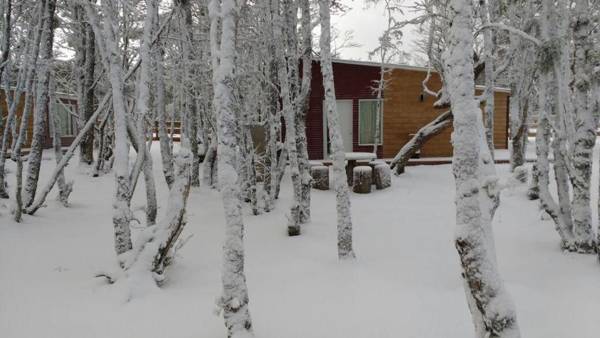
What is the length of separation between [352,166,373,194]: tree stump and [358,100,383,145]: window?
4778 mm

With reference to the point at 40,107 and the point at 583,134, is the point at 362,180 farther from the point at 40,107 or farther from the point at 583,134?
the point at 40,107

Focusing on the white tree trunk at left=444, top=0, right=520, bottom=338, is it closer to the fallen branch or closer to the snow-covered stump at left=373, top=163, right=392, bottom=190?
the snow-covered stump at left=373, top=163, right=392, bottom=190

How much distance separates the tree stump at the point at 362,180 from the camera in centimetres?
1123

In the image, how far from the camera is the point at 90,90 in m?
12.6

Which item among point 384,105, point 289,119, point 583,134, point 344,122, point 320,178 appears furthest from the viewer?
point 344,122

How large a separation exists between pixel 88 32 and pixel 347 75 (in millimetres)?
8606

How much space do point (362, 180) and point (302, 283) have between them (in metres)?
6.35

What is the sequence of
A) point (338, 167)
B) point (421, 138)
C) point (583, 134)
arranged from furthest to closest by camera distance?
point (421, 138)
point (338, 167)
point (583, 134)

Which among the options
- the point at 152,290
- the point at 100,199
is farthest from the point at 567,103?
the point at 100,199

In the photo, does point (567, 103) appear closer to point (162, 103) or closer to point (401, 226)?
point (401, 226)

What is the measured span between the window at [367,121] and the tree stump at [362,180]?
188 inches

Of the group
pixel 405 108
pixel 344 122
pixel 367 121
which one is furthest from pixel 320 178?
pixel 405 108

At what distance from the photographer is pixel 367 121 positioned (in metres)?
16.1

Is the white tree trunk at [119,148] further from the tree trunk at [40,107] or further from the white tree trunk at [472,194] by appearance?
the white tree trunk at [472,194]
